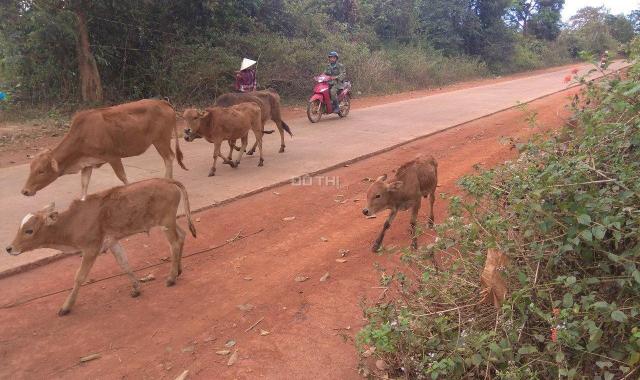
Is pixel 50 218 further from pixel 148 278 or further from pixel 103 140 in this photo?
pixel 103 140

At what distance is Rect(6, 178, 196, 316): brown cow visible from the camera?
4.72 metres

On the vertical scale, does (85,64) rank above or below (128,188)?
above

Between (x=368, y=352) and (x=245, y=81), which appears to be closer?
(x=368, y=352)

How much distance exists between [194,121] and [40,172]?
9.16 ft

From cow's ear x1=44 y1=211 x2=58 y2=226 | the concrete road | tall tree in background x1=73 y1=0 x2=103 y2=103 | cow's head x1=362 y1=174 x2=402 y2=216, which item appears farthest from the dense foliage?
cow's head x1=362 y1=174 x2=402 y2=216

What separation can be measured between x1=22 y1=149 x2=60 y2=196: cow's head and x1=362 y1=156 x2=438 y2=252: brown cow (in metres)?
4.15

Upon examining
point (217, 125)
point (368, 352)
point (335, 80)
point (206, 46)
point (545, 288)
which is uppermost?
point (206, 46)

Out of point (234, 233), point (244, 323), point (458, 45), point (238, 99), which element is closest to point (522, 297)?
point (244, 323)

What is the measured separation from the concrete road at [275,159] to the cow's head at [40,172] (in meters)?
0.49

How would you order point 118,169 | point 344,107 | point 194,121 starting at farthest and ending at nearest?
1. point 344,107
2. point 194,121
3. point 118,169

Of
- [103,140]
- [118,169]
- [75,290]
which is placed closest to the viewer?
[75,290]

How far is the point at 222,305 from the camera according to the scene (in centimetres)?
484

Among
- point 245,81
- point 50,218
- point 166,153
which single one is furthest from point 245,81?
point 50,218

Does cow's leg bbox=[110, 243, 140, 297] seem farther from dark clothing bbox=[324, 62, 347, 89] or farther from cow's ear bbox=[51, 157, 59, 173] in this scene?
dark clothing bbox=[324, 62, 347, 89]
